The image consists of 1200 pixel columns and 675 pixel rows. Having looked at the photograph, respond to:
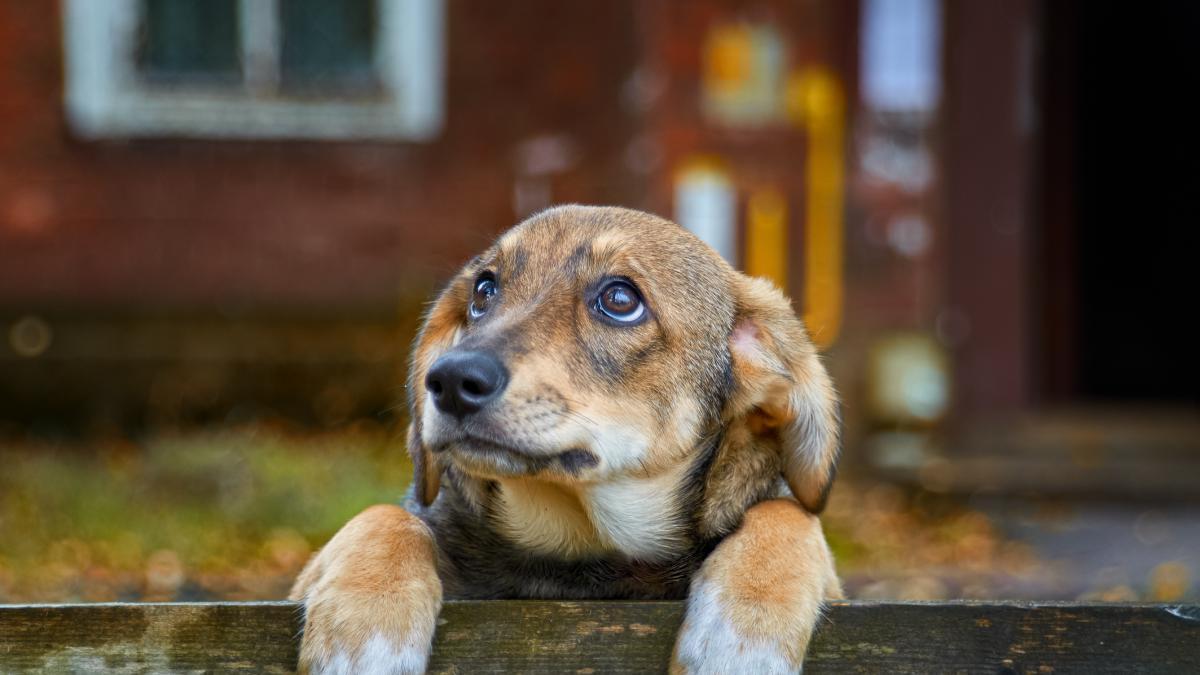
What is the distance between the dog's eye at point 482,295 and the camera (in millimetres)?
3199

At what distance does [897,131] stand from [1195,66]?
13.4ft

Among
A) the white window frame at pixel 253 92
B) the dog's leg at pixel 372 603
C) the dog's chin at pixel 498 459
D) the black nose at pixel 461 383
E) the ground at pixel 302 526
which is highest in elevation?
the white window frame at pixel 253 92

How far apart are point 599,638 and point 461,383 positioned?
0.57m

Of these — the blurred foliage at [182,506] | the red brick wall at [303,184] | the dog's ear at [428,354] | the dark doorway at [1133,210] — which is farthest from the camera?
the dark doorway at [1133,210]

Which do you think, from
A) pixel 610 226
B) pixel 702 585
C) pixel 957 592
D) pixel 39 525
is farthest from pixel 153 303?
pixel 702 585

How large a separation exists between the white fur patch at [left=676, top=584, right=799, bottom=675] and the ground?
238cm

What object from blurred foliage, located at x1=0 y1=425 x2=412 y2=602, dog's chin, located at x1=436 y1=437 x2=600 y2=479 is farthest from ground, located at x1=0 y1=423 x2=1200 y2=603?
dog's chin, located at x1=436 y1=437 x2=600 y2=479

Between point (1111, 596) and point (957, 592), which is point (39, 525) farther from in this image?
point (1111, 596)

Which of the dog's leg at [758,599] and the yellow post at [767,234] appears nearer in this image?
the dog's leg at [758,599]

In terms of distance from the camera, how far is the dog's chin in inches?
104

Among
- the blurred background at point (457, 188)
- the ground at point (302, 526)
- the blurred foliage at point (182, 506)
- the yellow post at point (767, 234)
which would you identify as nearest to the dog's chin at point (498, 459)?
the ground at point (302, 526)

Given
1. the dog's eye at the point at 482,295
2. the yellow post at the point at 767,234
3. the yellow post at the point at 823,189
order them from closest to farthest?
the dog's eye at the point at 482,295
the yellow post at the point at 823,189
the yellow post at the point at 767,234

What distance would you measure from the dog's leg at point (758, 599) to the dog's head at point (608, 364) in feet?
0.73

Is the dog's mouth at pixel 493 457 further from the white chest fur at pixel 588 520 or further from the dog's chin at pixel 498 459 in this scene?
the white chest fur at pixel 588 520
